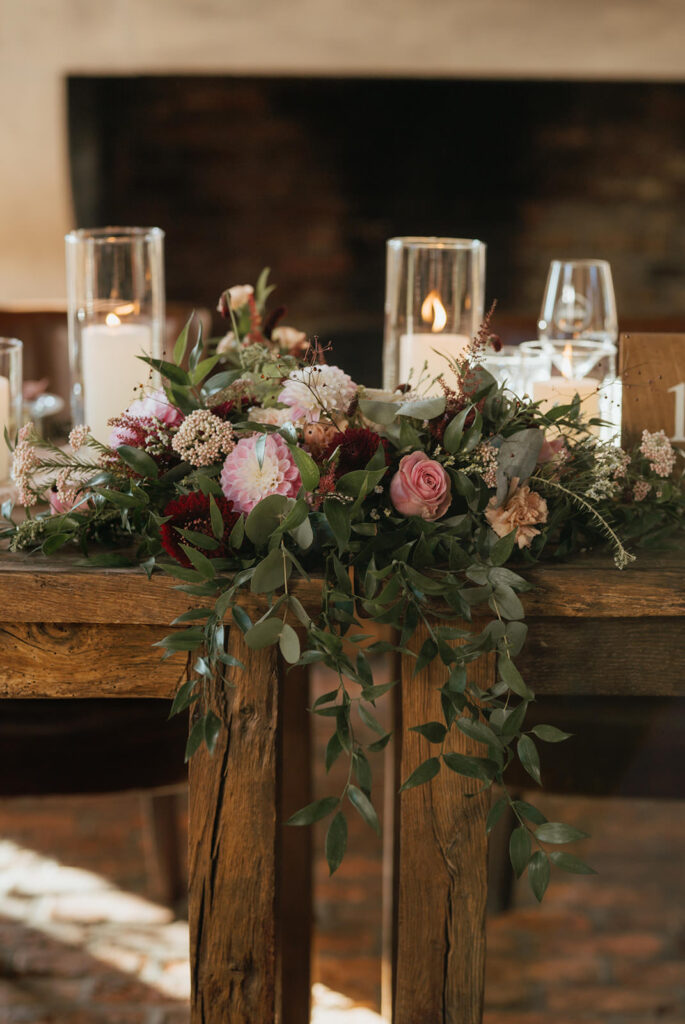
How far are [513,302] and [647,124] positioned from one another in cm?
68

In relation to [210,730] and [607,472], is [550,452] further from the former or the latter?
[210,730]

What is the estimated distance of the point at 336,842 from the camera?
0.76 meters

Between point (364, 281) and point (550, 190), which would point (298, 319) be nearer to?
point (364, 281)

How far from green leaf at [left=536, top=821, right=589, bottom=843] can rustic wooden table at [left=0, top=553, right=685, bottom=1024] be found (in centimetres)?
12

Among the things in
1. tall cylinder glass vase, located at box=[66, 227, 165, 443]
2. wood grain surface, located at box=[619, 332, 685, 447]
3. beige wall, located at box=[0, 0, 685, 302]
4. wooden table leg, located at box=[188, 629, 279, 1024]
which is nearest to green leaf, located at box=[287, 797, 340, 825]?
wooden table leg, located at box=[188, 629, 279, 1024]

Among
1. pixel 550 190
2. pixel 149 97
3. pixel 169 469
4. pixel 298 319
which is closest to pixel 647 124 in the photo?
pixel 550 190

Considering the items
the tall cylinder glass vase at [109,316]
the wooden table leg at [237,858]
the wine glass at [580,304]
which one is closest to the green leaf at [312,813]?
the wooden table leg at [237,858]

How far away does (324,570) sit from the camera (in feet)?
2.67

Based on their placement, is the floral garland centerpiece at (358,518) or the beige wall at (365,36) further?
the beige wall at (365,36)

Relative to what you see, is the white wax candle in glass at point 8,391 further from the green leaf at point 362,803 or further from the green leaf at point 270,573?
the green leaf at point 362,803

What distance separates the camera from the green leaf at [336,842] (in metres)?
0.76

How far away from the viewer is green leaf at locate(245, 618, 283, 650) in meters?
0.73

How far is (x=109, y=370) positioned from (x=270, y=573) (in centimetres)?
51

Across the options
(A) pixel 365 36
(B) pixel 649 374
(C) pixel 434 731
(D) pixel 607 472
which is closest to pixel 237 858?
(C) pixel 434 731
